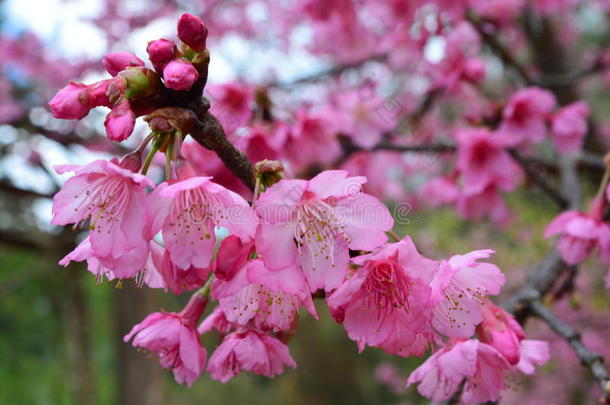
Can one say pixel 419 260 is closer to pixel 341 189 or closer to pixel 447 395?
pixel 341 189

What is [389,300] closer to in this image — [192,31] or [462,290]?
[462,290]

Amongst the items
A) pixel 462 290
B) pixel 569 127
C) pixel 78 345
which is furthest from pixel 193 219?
pixel 78 345

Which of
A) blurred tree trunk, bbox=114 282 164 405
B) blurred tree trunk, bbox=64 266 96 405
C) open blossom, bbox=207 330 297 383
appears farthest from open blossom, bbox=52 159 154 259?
blurred tree trunk, bbox=64 266 96 405

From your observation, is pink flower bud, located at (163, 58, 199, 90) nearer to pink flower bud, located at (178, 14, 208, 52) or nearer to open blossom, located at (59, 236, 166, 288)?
pink flower bud, located at (178, 14, 208, 52)

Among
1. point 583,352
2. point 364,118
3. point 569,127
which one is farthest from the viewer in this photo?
point 364,118

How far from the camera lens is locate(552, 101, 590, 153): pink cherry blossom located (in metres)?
1.82

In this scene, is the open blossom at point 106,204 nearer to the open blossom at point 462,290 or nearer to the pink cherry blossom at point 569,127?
the open blossom at point 462,290

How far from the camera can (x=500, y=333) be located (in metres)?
0.80

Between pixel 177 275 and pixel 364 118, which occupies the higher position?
pixel 177 275

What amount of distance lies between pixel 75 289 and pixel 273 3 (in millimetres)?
3876

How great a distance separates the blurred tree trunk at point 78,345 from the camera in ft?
12.2

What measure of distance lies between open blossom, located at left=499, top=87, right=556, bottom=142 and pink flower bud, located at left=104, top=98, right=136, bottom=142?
1576 millimetres

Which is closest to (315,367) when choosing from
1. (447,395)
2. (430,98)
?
(430,98)

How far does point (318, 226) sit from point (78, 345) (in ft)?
11.8
